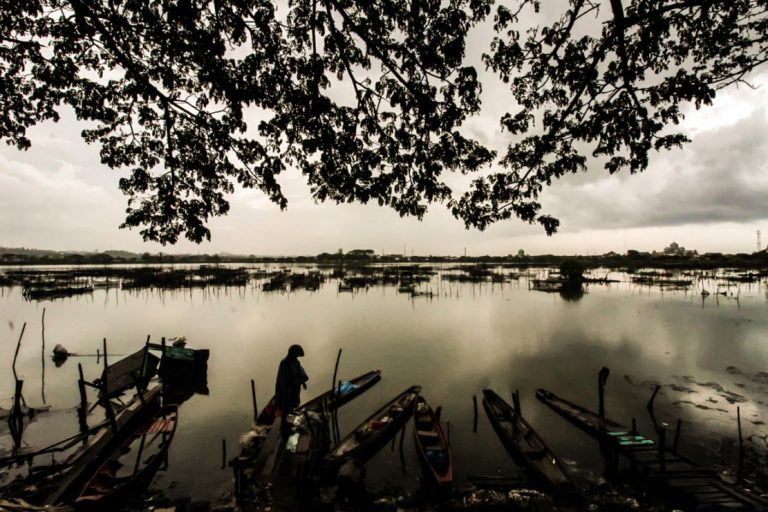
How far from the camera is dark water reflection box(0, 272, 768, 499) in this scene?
863 centimetres

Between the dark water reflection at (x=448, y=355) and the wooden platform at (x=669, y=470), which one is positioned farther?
the dark water reflection at (x=448, y=355)

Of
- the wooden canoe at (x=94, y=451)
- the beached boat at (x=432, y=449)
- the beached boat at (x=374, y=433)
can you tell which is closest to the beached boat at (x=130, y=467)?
the wooden canoe at (x=94, y=451)

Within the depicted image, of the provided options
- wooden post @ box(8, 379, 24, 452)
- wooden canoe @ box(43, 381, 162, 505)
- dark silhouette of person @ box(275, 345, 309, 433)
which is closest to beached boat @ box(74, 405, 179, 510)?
wooden canoe @ box(43, 381, 162, 505)

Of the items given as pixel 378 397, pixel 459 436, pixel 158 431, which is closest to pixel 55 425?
pixel 158 431

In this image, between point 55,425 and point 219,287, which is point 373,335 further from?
point 219,287

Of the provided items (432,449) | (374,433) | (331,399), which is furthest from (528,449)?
(331,399)

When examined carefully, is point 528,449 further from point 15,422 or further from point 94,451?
point 15,422

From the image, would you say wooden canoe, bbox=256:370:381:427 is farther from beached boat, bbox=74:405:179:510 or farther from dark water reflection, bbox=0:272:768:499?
beached boat, bbox=74:405:179:510

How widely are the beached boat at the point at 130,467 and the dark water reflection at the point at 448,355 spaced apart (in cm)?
44

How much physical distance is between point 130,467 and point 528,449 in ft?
27.3

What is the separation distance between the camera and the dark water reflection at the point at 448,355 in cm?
863

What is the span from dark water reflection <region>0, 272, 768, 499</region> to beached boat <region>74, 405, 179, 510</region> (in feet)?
1.44

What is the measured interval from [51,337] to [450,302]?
26236 millimetres

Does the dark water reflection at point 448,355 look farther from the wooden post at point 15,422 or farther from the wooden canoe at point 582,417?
the wooden post at point 15,422
